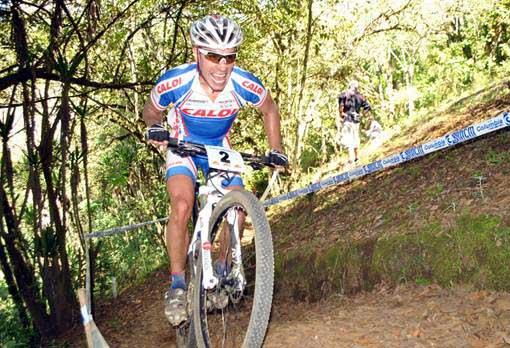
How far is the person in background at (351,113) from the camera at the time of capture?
37.8 ft

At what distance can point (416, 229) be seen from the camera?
515 centimetres

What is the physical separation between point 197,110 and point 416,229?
8.37 ft

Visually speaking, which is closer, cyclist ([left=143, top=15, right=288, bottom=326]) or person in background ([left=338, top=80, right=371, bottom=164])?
cyclist ([left=143, top=15, right=288, bottom=326])

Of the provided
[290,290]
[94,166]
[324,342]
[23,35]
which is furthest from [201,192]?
[94,166]

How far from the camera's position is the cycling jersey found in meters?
3.88

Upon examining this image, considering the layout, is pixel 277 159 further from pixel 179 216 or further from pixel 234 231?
pixel 179 216

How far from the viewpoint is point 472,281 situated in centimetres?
422

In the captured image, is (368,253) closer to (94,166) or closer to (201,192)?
(201,192)

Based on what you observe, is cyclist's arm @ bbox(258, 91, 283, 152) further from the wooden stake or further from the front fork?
the wooden stake

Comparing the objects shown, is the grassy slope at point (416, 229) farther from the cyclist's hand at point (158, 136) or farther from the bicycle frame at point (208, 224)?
the cyclist's hand at point (158, 136)

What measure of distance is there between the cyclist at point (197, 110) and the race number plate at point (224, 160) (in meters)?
0.25

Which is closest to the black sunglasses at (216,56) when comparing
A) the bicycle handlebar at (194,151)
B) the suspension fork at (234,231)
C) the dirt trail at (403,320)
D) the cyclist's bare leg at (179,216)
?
the bicycle handlebar at (194,151)

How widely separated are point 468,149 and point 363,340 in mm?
3912

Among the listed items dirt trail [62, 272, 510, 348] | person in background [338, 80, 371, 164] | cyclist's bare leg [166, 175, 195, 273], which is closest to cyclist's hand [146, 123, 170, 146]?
cyclist's bare leg [166, 175, 195, 273]
